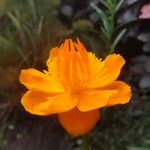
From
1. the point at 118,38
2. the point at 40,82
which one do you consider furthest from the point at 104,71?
the point at 118,38

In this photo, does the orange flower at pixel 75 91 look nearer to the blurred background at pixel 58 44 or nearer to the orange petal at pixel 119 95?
the orange petal at pixel 119 95

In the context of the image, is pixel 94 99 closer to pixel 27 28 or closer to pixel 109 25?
pixel 109 25

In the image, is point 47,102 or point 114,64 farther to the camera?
point 114,64

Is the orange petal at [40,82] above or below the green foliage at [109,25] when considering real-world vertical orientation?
above

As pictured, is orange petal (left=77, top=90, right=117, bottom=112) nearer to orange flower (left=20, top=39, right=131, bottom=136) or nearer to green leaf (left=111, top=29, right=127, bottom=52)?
orange flower (left=20, top=39, right=131, bottom=136)

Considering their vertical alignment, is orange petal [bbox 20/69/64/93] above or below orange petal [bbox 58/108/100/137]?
above

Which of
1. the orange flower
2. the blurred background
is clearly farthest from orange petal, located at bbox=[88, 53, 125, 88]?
the blurred background

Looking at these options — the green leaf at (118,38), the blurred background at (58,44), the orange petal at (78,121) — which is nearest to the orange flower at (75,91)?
the orange petal at (78,121)
